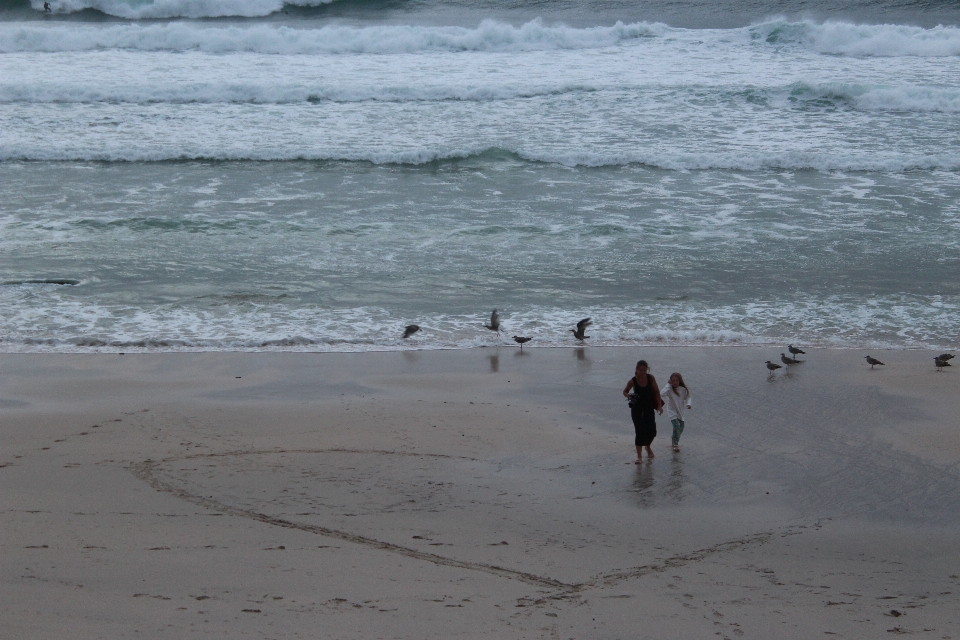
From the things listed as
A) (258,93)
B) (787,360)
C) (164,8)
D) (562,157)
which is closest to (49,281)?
(787,360)

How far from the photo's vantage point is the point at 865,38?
28.0 m

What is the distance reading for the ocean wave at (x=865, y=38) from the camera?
88.7 ft

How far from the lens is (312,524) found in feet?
19.6

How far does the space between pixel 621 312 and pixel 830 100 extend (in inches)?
538

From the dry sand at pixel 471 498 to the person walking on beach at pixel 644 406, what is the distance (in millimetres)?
187

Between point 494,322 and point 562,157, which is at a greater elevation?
point 562,157

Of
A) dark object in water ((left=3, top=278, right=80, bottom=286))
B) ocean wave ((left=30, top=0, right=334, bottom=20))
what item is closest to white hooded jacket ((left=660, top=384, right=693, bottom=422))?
dark object in water ((left=3, top=278, right=80, bottom=286))

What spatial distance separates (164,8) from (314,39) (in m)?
8.89

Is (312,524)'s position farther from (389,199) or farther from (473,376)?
(389,199)

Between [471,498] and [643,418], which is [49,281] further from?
[643,418]

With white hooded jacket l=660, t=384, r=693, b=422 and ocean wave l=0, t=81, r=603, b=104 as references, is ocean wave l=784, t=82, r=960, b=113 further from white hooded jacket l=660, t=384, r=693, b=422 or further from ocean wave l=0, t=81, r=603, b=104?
white hooded jacket l=660, t=384, r=693, b=422

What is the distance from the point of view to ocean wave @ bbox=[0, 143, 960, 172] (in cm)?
1703

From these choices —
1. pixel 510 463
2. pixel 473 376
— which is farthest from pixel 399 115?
pixel 510 463

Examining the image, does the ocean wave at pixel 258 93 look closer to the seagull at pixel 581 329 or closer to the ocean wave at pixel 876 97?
the ocean wave at pixel 876 97
